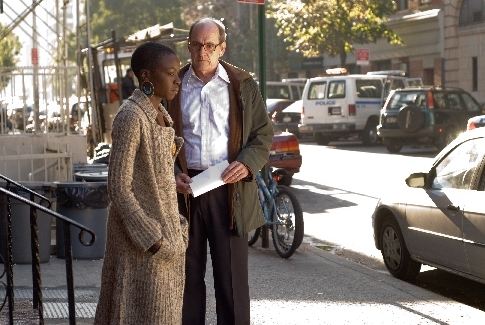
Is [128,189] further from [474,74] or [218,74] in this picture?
[474,74]

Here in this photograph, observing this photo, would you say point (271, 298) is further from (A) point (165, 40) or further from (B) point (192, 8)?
(B) point (192, 8)

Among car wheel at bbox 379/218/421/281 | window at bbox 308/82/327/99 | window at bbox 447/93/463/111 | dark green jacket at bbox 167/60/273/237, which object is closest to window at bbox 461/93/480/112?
window at bbox 447/93/463/111

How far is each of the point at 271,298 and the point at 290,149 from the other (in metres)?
10.3

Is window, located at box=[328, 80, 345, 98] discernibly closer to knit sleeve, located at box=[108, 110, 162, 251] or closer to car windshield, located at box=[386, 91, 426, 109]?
car windshield, located at box=[386, 91, 426, 109]

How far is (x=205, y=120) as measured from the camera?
521cm

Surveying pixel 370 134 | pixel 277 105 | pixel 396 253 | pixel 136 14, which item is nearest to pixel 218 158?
pixel 396 253

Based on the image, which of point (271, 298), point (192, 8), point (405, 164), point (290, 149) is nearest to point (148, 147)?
point (271, 298)

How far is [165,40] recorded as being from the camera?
62.1 ft

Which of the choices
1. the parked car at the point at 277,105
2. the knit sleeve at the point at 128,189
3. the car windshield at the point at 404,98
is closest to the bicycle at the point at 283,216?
the knit sleeve at the point at 128,189

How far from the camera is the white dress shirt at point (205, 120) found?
520cm

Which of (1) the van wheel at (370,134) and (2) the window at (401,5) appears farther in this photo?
(2) the window at (401,5)

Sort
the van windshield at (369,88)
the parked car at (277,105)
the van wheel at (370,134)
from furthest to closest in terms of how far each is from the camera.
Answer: the parked car at (277,105), the van wheel at (370,134), the van windshield at (369,88)

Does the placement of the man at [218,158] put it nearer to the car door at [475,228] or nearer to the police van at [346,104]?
the car door at [475,228]

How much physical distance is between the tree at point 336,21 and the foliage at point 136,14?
19.6m
